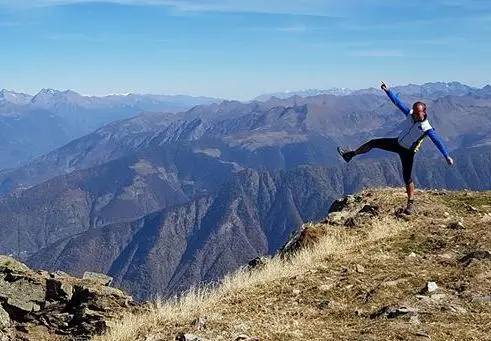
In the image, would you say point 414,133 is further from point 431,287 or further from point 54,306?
point 54,306

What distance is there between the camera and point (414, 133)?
18.6 meters

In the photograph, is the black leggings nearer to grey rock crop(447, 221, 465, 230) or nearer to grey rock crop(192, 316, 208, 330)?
grey rock crop(447, 221, 465, 230)

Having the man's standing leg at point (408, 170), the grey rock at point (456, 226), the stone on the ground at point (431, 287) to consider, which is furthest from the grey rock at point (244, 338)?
the man's standing leg at point (408, 170)

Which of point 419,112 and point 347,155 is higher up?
point 419,112

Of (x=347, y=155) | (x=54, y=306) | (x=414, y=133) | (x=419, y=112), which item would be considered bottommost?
(x=54, y=306)

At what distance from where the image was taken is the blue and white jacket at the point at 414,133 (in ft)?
59.9

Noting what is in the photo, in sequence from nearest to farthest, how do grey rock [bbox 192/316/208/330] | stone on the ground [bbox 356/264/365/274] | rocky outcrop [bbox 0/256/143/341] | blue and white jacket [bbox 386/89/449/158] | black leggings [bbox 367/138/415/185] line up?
grey rock [bbox 192/316/208/330]
stone on the ground [bbox 356/264/365/274]
rocky outcrop [bbox 0/256/143/341]
blue and white jacket [bbox 386/89/449/158]
black leggings [bbox 367/138/415/185]

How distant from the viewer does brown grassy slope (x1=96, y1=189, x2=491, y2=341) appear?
1041 centimetres

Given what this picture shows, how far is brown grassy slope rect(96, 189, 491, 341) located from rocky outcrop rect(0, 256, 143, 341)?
4.22 metres

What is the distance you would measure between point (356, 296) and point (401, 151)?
26.3 feet

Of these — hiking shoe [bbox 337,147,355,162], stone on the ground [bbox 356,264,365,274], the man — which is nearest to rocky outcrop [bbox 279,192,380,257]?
the man

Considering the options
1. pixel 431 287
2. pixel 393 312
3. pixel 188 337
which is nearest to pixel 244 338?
pixel 188 337

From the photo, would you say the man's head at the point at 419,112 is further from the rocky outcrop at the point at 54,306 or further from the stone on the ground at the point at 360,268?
the rocky outcrop at the point at 54,306

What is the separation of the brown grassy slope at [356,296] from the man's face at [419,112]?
326 centimetres
